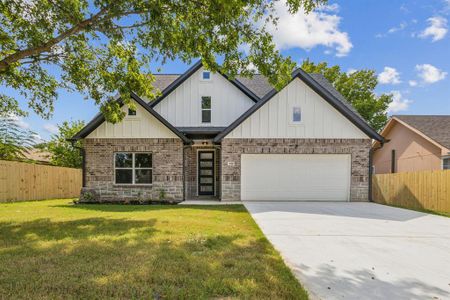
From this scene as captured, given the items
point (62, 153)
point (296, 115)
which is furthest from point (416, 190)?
point (62, 153)

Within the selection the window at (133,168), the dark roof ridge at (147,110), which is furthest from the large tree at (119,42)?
the window at (133,168)

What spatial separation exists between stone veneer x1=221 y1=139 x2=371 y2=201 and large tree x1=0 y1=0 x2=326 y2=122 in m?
4.89

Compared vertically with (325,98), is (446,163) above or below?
below

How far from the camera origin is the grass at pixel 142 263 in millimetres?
3229

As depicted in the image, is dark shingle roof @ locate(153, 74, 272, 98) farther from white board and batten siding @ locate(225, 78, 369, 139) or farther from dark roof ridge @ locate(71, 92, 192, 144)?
dark roof ridge @ locate(71, 92, 192, 144)

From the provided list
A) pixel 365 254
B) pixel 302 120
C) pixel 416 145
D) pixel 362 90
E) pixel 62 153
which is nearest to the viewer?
pixel 365 254

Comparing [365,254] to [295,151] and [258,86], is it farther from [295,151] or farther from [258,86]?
[258,86]

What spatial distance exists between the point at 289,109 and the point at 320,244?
29.1 ft

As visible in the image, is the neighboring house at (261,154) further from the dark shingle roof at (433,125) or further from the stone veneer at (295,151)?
the dark shingle roof at (433,125)

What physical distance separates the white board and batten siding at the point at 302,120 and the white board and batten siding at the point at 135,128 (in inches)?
160

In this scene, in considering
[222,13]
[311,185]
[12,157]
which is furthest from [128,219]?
[12,157]

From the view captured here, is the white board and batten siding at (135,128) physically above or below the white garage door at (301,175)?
above

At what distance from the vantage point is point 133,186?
44.7ft

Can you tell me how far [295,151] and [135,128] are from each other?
24.5ft
